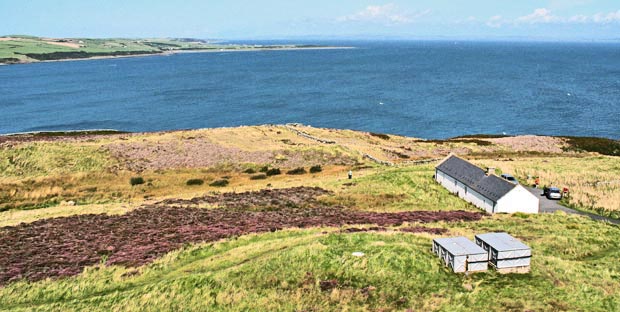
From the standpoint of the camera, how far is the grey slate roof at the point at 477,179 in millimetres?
43469

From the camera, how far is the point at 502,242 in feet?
85.7

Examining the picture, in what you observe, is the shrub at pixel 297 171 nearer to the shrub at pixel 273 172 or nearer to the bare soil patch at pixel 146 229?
the shrub at pixel 273 172

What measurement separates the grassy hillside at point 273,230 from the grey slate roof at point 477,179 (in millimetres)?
2229

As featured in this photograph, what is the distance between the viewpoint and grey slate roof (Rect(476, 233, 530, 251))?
981 inches

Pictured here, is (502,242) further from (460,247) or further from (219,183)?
(219,183)

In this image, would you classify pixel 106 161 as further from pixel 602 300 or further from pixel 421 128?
pixel 421 128

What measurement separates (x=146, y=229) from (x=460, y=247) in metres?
24.7

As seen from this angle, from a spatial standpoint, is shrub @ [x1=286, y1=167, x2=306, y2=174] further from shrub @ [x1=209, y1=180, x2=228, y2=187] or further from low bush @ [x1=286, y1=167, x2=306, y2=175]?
shrub @ [x1=209, y1=180, x2=228, y2=187]

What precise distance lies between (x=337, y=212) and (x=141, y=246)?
17444mm

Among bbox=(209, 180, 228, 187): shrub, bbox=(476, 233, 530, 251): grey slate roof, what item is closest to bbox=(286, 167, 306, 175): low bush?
bbox=(209, 180, 228, 187): shrub

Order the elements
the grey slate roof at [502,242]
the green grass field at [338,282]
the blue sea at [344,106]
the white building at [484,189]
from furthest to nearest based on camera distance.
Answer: the blue sea at [344,106] < the white building at [484,189] < the grey slate roof at [502,242] < the green grass field at [338,282]

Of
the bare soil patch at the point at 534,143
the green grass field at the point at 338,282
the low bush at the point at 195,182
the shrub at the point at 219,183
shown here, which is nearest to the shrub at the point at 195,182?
the low bush at the point at 195,182

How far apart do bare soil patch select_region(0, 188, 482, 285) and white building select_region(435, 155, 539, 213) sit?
2.74 m

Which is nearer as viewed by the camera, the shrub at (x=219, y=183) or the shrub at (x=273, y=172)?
the shrub at (x=219, y=183)
